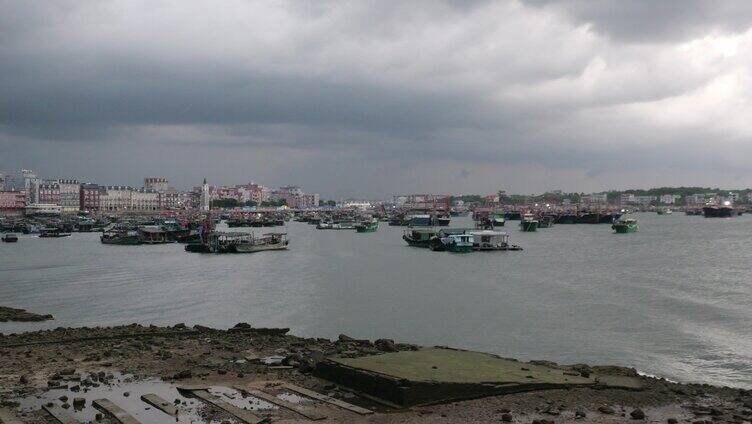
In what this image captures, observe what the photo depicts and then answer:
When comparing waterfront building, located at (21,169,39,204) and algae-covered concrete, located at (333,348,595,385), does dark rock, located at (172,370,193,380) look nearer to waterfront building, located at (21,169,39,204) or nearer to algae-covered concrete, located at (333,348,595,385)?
algae-covered concrete, located at (333,348,595,385)

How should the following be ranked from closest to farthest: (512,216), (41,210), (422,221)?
(422,221)
(41,210)
(512,216)

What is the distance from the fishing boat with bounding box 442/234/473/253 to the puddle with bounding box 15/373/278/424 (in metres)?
41.8

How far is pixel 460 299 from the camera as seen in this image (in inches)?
998

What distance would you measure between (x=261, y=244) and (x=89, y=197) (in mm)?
127784

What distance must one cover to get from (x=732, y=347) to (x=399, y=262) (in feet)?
89.5

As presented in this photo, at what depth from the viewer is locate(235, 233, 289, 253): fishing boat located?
52531 mm

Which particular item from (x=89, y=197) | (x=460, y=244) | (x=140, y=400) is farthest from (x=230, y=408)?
(x=89, y=197)

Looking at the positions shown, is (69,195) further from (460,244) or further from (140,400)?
(140,400)

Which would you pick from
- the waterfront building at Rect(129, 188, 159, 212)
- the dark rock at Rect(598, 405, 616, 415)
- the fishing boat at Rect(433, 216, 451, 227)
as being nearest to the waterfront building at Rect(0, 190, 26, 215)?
the waterfront building at Rect(129, 188, 159, 212)

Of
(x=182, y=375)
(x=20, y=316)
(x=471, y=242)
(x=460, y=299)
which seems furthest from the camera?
(x=471, y=242)

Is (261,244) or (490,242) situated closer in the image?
(490,242)

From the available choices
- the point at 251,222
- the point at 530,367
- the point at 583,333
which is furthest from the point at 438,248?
the point at 251,222

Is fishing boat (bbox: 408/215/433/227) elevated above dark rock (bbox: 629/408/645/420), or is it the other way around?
dark rock (bbox: 629/408/645/420)

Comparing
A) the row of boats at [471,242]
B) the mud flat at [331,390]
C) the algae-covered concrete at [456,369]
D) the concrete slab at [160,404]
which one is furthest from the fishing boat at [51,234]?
the algae-covered concrete at [456,369]
